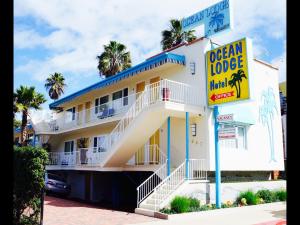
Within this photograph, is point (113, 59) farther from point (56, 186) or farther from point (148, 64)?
point (148, 64)

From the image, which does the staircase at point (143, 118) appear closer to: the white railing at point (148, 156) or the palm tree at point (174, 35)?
the white railing at point (148, 156)

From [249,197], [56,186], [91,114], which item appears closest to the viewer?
[249,197]

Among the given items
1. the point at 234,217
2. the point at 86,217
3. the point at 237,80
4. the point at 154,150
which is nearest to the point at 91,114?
the point at 154,150

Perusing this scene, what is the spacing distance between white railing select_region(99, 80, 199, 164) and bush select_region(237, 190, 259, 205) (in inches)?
209

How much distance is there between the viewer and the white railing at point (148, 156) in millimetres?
18453

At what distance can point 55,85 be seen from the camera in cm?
4816

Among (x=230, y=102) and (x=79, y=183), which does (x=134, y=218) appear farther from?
(x=79, y=183)

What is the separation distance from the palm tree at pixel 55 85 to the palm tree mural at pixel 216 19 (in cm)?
3383

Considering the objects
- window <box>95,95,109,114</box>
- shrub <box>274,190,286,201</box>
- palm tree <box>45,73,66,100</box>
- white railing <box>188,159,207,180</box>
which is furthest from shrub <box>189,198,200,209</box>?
palm tree <box>45,73,66,100</box>

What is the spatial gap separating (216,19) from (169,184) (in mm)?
8935

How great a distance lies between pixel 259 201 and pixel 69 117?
18.4 metres

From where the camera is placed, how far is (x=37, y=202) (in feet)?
34.3
